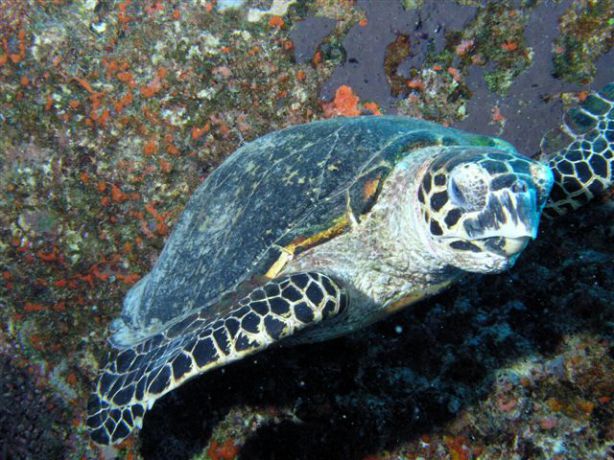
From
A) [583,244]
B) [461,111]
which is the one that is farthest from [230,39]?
[583,244]

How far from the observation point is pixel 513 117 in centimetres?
374

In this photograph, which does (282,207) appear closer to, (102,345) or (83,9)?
(102,345)

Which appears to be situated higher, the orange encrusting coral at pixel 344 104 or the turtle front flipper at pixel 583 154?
the orange encrusting coral at pixel 344 104

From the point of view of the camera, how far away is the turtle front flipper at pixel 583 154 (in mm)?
3162

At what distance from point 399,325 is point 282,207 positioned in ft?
5.01

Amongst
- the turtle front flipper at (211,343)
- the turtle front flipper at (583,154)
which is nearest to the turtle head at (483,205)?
the turtle front flipper at (211,343)

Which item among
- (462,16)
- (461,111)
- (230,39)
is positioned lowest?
(461,111)

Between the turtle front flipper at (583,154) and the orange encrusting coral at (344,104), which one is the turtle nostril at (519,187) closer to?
the turtle front flipper at (583,154)

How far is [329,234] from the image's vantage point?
2619 millimetres

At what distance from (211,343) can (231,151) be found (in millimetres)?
2402

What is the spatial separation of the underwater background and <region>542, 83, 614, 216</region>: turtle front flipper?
0.15 metres

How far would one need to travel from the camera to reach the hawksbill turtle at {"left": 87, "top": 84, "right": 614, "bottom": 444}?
2129 millimetres

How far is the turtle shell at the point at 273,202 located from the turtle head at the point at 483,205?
0.50 m

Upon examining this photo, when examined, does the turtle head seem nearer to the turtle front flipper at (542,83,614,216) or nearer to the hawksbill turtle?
the hawksbill turtle
